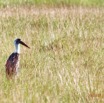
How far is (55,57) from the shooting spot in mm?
8375

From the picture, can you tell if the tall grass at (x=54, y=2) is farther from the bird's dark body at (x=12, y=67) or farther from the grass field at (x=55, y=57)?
the bird's dark body at (x=12, y=67)

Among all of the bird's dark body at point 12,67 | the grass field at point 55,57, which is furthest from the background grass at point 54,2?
the bird's dark body at point 12,67

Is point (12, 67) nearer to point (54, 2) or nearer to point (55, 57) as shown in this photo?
point (55, 57)

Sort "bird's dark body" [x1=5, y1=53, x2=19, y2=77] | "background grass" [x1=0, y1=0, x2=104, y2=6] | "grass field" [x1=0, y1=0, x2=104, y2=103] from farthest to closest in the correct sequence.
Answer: "background grass" [x1=0, y1=0, x2=104, y2=6]
"bird's dark body" [x1=5, y1=53, x2=19, y2=77]
"grass field" [x1=0, y1=0, x2=104, y2=103]

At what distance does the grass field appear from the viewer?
18.8 feet

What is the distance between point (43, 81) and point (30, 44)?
3437mm

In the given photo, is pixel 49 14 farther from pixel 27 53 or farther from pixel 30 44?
pixel 27 53

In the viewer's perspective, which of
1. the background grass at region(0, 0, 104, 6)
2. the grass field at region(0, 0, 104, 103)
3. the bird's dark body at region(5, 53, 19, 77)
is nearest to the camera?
the grass field at region(0, 0, 104, 103)

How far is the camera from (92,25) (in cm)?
1220

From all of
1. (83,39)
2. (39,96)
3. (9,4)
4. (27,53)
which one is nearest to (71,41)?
(83,39)

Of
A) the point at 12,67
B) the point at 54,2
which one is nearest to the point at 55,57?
the point at 12,67

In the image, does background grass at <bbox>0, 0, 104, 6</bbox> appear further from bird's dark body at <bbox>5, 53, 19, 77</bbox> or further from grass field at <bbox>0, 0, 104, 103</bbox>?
bird's dark body at <bbox>5, 53, 19, 77</bbox>

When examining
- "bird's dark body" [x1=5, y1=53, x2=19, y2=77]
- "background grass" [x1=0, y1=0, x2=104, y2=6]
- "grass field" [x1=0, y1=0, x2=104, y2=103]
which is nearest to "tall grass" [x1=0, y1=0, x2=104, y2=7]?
"background grass" [x1=0, y1=0, x2=104, y2=6]

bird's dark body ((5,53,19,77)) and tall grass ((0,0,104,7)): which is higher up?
tall grass ((0,0,104,7))
